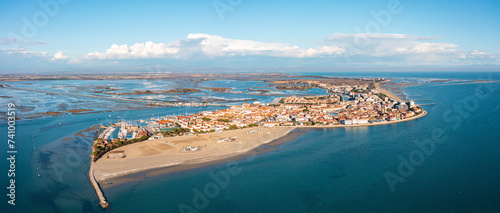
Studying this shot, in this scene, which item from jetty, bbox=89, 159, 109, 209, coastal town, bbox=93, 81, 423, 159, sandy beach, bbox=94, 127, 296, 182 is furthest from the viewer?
coastal town, bbox=93, 81, 423, 159

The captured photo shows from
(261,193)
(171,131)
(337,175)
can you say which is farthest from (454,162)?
(171,131)

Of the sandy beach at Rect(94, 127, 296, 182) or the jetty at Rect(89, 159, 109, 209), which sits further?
the sandy beach at Rect(94, 127, 296, 182)

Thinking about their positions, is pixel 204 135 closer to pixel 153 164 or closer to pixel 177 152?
pixel 177 152

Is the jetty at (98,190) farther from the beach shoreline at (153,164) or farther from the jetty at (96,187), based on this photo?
the beach shoreline at (153,164)

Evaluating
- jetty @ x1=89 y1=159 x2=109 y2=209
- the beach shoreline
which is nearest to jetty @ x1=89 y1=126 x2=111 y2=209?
jetty @ x1=89 y1=159 x2=109 y2=209

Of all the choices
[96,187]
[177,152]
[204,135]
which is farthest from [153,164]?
[204,135]

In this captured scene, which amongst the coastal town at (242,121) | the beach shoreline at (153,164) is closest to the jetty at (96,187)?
the beach shoreline at (153,164)

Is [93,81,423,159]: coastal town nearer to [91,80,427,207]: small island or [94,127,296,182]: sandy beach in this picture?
[91,80,427,207]: small island
